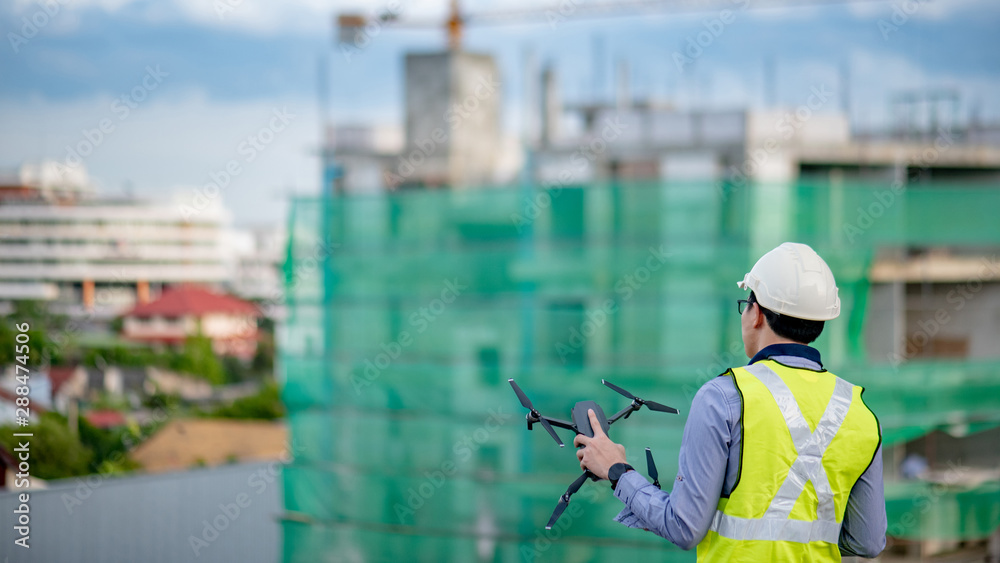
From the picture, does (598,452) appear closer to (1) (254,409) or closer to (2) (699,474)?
(2) (699,474)

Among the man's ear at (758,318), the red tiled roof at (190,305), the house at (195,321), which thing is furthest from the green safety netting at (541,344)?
the red tiled roof at (190,305)

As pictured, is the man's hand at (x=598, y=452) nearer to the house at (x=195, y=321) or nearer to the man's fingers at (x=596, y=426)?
the man's fingers at (x=596, y=426)

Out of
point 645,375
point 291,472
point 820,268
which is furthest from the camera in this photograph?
point 291,472

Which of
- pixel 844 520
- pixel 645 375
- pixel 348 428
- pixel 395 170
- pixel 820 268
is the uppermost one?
pixel 395 170

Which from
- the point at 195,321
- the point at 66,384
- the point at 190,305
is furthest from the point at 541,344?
the point at 190,305

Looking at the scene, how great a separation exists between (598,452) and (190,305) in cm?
8082

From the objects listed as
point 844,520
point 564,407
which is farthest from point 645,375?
point 844,520

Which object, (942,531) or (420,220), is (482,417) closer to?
(420,220)

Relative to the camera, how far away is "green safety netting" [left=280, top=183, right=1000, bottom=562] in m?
10.6

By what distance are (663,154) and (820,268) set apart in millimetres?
12804

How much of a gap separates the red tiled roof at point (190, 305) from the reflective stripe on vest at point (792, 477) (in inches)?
3106

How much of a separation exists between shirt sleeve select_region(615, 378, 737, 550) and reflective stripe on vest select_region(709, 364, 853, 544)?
72 mm

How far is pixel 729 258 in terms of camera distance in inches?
416

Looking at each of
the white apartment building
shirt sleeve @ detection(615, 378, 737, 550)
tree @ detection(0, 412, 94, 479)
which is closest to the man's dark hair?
shirt sleeve @ detection(615, 378, 737, 550)
